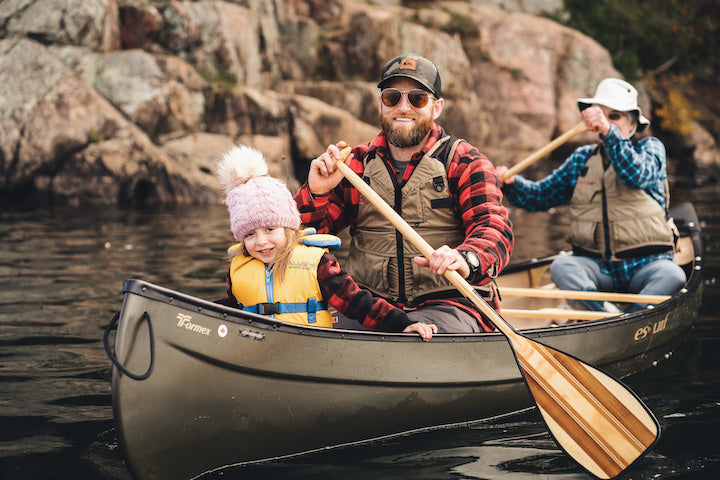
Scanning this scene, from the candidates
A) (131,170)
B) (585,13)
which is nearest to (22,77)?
(131,170)

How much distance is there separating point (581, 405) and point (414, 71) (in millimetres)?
1738

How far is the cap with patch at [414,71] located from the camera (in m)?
3.67

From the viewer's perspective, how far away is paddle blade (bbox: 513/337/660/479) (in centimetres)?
309

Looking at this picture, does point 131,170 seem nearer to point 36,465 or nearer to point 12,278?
point 12,278

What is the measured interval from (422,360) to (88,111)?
13.1 m

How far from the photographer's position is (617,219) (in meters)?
5.21

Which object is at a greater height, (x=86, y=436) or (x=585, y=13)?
(x=585, y=13)

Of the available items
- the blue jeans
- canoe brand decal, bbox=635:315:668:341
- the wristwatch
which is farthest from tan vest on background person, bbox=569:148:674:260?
the wristwatch

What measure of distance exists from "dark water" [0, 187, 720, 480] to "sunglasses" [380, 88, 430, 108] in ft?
5.26

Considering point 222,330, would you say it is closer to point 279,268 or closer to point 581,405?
point 279,268

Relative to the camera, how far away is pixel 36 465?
10.1 ft

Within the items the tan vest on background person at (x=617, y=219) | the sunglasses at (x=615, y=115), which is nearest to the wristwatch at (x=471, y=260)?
the tan vest on background person at (x=617, y=219)

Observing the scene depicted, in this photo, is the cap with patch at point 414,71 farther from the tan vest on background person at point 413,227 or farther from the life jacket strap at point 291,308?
the life jacket strap at point 291,308

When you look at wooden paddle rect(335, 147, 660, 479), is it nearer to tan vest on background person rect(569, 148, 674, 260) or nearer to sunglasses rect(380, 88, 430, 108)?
sunglasses rect(380, 88, 430, 108)
